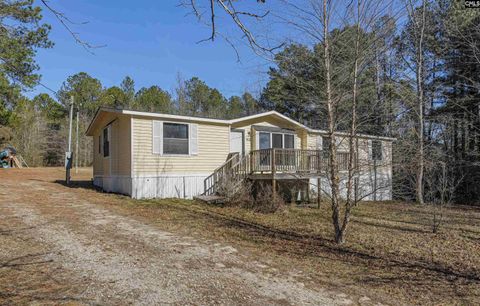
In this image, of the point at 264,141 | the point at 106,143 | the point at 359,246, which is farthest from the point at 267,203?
the point at 106,143

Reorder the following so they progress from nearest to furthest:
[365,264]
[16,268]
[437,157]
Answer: [16,268]
[365,264]
[437,157]

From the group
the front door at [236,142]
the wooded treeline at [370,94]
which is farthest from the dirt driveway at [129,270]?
the front door at [236,142]

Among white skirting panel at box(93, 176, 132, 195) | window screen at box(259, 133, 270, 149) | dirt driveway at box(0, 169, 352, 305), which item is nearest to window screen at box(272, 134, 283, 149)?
window screen at box(259, 133, 270, 149)

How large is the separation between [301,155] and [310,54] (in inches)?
267

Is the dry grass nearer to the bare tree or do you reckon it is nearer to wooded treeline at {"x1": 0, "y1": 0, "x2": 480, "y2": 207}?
wooded treeline at {"x1": 0, "y1": 0, "x2": 480, "y2": 207}

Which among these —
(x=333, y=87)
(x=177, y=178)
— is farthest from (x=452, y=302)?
(x=177, y=178)

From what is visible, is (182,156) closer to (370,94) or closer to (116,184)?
(116,184)

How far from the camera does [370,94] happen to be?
7.48 m

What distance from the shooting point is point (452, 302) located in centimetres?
372

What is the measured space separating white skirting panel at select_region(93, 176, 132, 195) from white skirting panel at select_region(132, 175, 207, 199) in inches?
15.5

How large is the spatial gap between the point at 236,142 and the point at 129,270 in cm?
1090

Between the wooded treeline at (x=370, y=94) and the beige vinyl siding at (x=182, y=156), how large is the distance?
8.73 feet

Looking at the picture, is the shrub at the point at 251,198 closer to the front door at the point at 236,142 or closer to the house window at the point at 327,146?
the house window at the point at 327,146

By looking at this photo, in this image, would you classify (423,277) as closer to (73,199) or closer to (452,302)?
(452,302)
